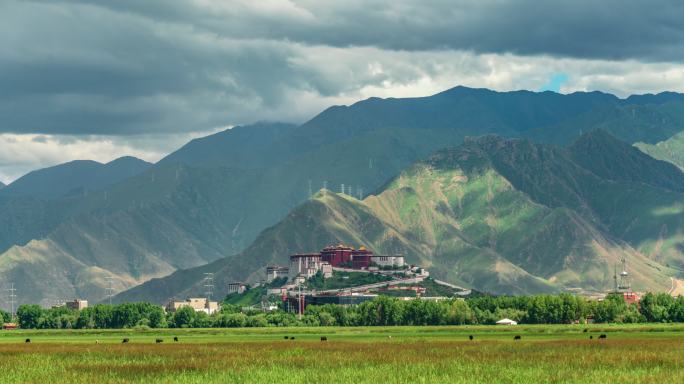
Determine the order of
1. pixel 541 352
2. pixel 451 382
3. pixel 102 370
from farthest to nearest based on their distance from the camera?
1. pixel 541 352
2. pixel 102 370
3. pixel 451 382

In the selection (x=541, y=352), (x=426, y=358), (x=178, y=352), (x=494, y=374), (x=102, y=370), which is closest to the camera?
(x=494, y=374)

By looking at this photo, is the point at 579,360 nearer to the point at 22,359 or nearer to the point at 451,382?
the point at 451,382

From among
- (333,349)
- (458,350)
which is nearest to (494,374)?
(458,350)

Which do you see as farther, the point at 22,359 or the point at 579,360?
the point at 22,359

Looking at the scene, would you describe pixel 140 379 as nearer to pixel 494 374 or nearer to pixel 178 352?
pixel 494 374

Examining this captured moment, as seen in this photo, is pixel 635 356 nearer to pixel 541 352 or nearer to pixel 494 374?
pixel 541 352

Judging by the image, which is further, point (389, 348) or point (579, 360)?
point (389, 348)

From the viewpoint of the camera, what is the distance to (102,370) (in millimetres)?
140500

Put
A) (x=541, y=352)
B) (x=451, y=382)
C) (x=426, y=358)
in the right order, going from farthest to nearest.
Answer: (x=541, y=352) < (x=426, y=358) < (x=451, y=382)

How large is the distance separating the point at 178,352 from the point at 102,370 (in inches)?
1375

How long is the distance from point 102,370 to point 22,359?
26.1 metres

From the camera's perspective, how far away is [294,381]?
404 feet

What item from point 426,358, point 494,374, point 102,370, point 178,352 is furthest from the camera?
point 178,352

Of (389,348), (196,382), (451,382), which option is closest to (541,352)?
(389,348)
